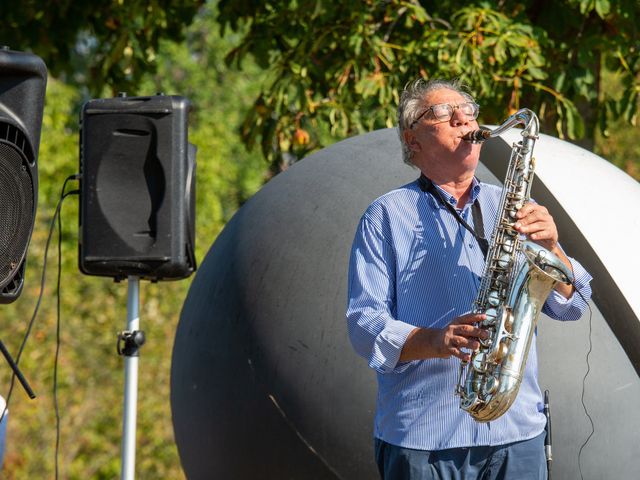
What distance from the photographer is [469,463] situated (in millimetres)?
3238

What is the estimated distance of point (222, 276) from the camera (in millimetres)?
4676

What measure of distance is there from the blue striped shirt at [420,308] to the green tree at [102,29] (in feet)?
17.6

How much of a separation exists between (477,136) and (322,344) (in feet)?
3.83

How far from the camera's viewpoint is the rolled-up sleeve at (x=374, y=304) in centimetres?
318

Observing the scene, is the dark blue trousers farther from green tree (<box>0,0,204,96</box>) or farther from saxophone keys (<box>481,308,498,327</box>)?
green tree (<box>0,0,204,96</box>)

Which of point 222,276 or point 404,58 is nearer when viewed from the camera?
point 222,276

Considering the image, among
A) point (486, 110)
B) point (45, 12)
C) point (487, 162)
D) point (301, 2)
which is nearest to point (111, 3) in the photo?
point (45, 12)

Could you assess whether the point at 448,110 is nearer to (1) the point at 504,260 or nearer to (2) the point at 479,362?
(1) the point at 504,260

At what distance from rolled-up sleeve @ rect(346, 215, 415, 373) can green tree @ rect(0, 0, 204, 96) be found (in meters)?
5.36

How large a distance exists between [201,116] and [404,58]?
17390mm

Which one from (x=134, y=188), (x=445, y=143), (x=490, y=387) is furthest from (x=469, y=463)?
(x=134, y=188)

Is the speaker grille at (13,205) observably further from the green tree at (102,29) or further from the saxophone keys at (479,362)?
the green tree at (102,29)

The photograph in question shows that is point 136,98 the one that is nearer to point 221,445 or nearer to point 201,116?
point 221,445

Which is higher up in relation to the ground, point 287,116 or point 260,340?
point 287,116
